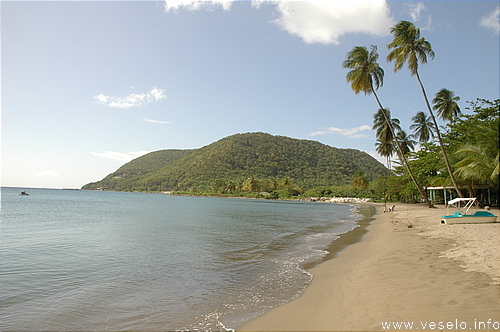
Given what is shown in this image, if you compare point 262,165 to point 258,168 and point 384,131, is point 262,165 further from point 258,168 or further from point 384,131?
point 384,131

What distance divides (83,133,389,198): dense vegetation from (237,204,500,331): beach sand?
10941cm

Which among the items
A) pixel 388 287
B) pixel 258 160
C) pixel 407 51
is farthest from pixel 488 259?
pixel 258 160

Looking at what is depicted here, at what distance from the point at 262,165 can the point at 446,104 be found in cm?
11423

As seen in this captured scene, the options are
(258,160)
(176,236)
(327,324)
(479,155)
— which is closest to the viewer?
(327,324)

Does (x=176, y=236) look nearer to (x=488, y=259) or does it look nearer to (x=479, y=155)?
(x=488, y=259)

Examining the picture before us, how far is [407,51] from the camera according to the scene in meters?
24.7

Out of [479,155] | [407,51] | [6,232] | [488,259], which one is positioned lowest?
[6,232]

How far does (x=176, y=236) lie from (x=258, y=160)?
139 metres

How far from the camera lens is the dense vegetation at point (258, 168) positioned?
130 metres

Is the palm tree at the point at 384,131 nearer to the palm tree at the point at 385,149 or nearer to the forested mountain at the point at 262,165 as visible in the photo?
the palm tree at the point at 385,149

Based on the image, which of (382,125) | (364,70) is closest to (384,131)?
(382,125)

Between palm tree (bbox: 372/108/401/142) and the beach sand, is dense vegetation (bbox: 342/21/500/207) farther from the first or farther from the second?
the beach sand

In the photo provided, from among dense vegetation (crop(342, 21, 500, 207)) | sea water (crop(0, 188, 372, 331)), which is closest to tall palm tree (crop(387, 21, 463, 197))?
dense vegetation (crop(342, 21, 500, 207))

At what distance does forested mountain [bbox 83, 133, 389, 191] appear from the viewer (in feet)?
466
